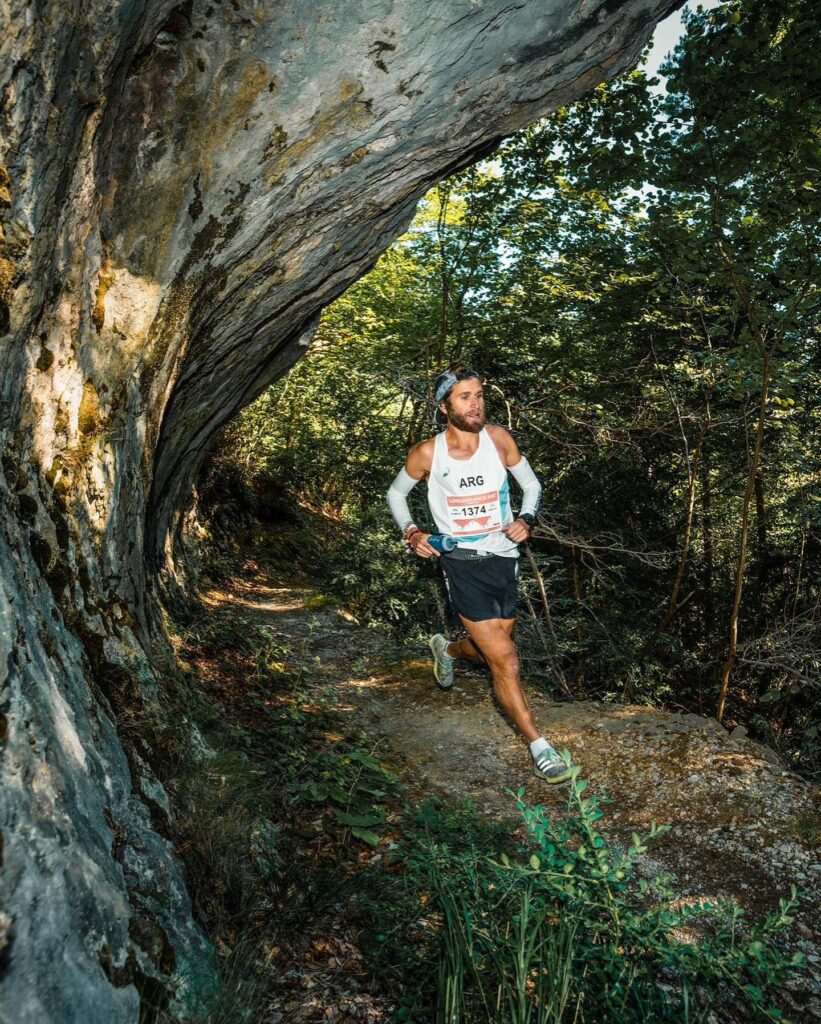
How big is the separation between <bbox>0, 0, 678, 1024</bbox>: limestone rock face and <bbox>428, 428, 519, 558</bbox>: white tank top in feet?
5.11

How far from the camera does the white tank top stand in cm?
449

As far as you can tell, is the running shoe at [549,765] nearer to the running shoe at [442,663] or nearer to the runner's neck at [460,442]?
the running shoe at [442,663]

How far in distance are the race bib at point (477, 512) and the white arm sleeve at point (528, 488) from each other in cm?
29

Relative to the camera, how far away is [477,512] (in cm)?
450

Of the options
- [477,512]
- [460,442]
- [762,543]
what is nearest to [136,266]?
[460,442]

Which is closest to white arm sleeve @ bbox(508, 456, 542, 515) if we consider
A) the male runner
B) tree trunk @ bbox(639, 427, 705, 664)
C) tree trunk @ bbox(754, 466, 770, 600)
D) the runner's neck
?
the male runner

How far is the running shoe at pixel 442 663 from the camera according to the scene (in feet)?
19.6

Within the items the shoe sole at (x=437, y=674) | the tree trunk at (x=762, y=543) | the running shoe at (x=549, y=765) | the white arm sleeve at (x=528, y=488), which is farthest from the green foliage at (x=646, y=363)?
the running shoe at (x=549, y=765)

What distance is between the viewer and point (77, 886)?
5.34ft

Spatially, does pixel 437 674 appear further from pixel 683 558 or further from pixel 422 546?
pixel 683 558

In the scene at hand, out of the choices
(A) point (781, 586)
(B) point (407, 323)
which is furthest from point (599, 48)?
(A) point (781, 586)

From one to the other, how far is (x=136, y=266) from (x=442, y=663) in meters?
3.99

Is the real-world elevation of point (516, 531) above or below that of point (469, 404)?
below

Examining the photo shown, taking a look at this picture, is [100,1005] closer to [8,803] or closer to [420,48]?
[8,803]
